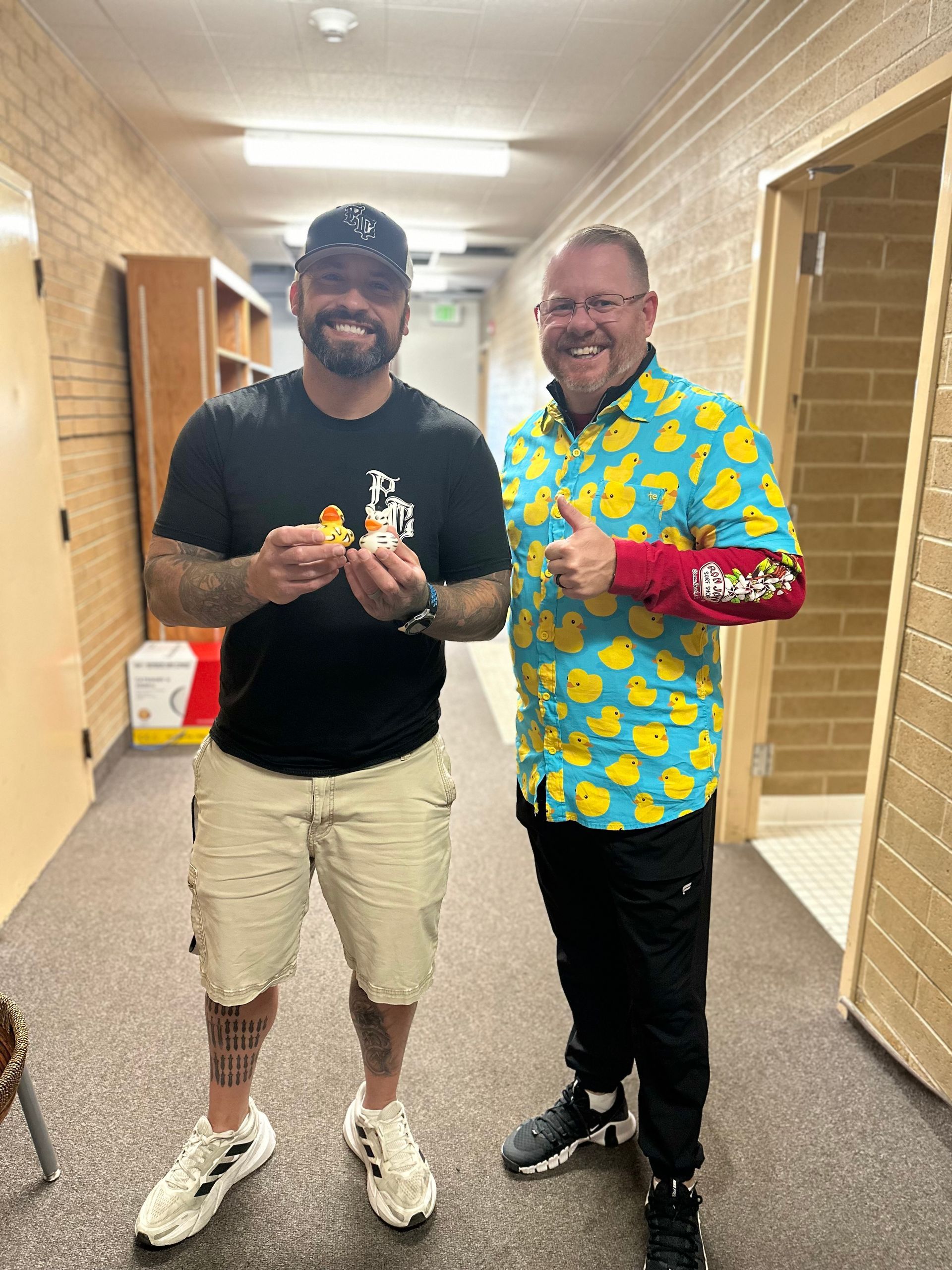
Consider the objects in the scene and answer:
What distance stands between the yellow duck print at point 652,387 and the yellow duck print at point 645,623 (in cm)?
32

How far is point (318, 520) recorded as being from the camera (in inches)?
51.5

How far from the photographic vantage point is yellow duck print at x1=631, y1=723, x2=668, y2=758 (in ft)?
4.44

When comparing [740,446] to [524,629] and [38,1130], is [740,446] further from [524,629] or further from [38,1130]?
[38,1130]

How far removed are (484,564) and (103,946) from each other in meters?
1.69

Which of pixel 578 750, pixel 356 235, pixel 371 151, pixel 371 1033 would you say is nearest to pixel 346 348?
pixel 356 235

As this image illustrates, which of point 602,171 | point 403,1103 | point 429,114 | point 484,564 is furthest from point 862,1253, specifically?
point 602,171

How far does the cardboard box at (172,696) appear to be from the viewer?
3.79 meters

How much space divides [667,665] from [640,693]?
60 millimetres

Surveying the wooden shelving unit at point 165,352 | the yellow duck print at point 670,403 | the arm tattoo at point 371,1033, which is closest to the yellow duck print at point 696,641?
the yellow duck print at point 670,403

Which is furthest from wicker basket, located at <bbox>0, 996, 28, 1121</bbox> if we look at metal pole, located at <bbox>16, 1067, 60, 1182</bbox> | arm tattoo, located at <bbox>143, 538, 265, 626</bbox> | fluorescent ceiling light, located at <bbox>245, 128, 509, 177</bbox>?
fluorescent ceiling light, located at <bbox>245, 128, 509, 177</bbox>

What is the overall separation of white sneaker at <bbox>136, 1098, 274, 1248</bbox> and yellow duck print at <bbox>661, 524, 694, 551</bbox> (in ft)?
4.03

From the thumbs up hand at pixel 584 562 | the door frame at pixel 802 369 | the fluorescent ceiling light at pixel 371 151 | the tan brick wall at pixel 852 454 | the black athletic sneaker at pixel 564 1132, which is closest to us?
the thumbs up hand at pixel 584 562

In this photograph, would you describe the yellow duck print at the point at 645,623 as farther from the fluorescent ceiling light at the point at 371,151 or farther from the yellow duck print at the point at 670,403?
the fluorescent ceiling light at the point at 371,151

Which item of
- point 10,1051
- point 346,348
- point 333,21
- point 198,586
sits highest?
point 333,21
